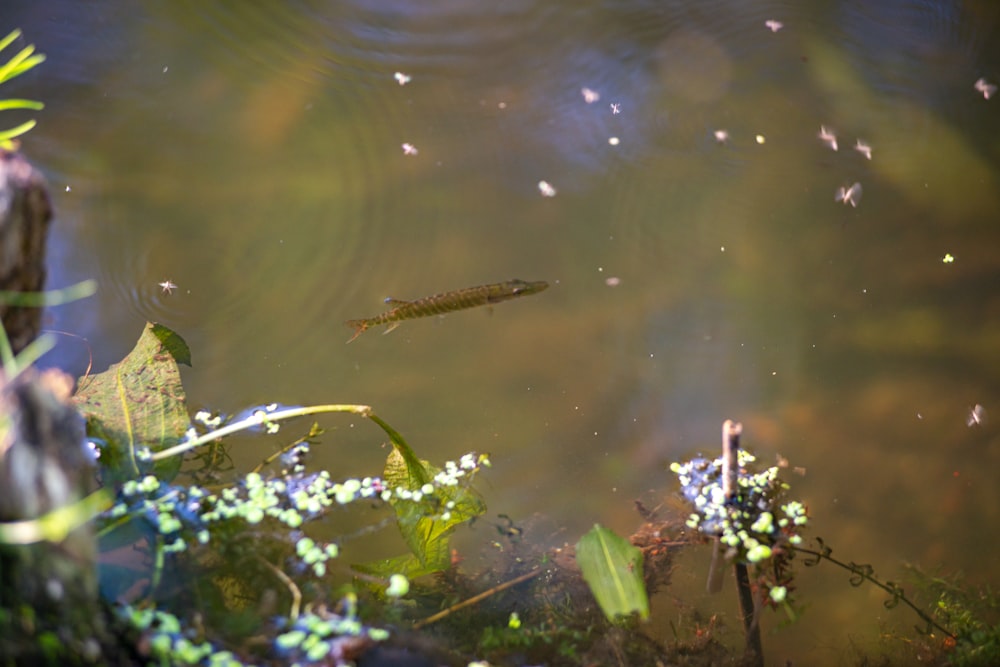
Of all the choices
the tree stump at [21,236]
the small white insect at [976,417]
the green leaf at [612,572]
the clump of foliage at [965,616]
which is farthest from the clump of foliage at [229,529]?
the small white insect at [976,417]

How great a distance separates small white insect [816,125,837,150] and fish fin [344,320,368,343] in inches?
130

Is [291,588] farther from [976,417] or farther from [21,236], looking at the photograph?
[976,417]

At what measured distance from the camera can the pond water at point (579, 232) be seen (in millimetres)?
3871

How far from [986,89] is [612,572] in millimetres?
4340

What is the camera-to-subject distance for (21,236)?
1.72 meters

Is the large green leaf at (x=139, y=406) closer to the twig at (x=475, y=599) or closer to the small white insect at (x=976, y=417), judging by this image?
the twig at (x=475, y=599)

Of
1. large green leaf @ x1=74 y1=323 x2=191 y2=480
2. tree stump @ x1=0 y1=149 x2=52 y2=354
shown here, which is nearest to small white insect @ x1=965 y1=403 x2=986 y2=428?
large green leaf @ x1=74 y1=323 x2=191 y2=480

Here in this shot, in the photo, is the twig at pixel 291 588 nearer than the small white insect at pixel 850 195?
Yes

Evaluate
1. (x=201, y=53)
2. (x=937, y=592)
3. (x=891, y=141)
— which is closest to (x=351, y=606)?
(x=937, y=592)

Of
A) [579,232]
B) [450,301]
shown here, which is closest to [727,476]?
[450,301]

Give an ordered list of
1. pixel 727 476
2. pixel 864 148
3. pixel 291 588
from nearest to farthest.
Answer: pixel 291 588, pixel 727 476, pixel 864 148

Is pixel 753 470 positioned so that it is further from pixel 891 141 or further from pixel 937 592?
pixel 891 141

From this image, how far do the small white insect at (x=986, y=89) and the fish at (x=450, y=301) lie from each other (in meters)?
3.35

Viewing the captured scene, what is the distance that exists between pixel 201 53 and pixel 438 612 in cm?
399
